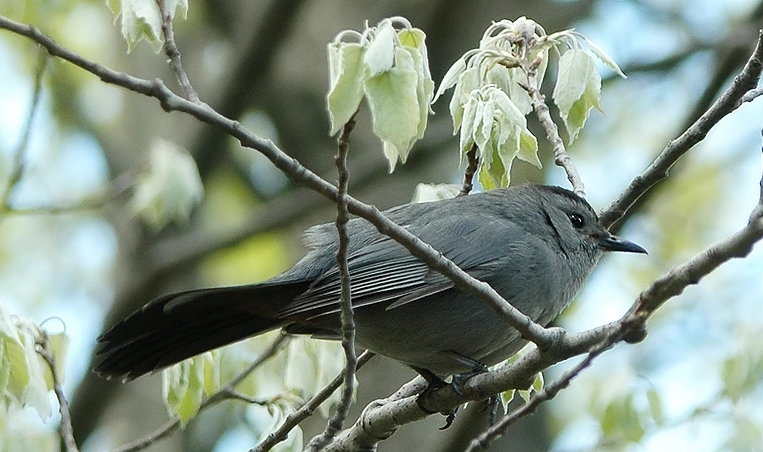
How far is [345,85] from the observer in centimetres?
273

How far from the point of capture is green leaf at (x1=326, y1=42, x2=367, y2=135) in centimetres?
270

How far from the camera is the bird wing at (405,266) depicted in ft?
13.9

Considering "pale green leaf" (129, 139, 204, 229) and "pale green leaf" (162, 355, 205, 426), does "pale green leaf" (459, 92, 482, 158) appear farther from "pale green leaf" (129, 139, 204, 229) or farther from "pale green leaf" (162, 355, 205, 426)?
"pale green leaf" (129, 139, 204, 229)

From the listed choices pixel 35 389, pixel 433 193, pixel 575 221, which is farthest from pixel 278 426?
pixel 575 221

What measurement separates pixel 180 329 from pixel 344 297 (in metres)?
1.47

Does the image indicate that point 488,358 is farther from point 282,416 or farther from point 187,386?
point 187,386

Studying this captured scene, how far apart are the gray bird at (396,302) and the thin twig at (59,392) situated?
411 mm

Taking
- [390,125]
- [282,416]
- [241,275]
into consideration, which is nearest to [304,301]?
[282,416]

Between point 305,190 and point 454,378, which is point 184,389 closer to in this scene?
point 454,378

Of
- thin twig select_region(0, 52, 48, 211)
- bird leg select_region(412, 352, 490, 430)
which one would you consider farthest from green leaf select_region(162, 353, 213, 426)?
thin twig select_region(0, 52, 48, 211)

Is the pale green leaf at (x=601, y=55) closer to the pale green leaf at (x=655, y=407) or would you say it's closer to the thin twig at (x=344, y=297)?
the thin twig at (x=344, y=297)

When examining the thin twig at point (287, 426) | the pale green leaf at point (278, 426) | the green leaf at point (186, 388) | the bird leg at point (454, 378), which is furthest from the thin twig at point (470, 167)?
the green leaf at point (186, 388)

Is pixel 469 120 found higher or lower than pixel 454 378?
higher

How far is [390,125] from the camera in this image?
2.78 meters
